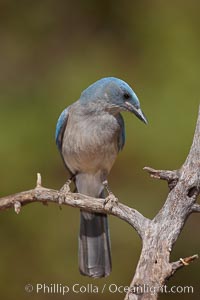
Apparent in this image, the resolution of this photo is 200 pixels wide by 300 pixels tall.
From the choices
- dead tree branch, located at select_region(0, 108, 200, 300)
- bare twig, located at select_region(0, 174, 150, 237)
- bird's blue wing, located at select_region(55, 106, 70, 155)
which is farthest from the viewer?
bird's blue wing, located at select_region(55, 106, 70, 155)

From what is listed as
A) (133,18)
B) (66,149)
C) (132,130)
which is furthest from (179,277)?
(133,18)

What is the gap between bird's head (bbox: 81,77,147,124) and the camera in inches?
196

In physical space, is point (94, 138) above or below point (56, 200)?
above

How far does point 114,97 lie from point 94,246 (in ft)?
3.57

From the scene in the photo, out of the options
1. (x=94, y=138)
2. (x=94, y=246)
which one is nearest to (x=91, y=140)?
(x=94, y=138)

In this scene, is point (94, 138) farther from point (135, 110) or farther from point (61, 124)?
point (135, 110)

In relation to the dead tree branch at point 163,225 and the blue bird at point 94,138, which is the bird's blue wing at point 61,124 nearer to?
the blue bird at point 94,138

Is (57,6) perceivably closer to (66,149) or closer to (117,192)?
(117,192)

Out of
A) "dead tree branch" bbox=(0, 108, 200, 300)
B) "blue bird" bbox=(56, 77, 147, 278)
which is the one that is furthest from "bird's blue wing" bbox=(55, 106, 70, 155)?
"dead tree branch" bbox=(0, 108, 200, 300)

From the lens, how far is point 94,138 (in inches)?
206

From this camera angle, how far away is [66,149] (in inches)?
212

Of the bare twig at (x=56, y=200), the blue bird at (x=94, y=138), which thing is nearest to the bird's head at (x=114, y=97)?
the blue bird at (x=94, y=138)

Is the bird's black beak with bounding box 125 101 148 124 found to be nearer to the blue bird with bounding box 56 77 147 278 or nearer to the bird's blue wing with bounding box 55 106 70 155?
the blue bird with bounding box 56 77 147 278

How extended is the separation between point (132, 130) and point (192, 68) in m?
0.93
